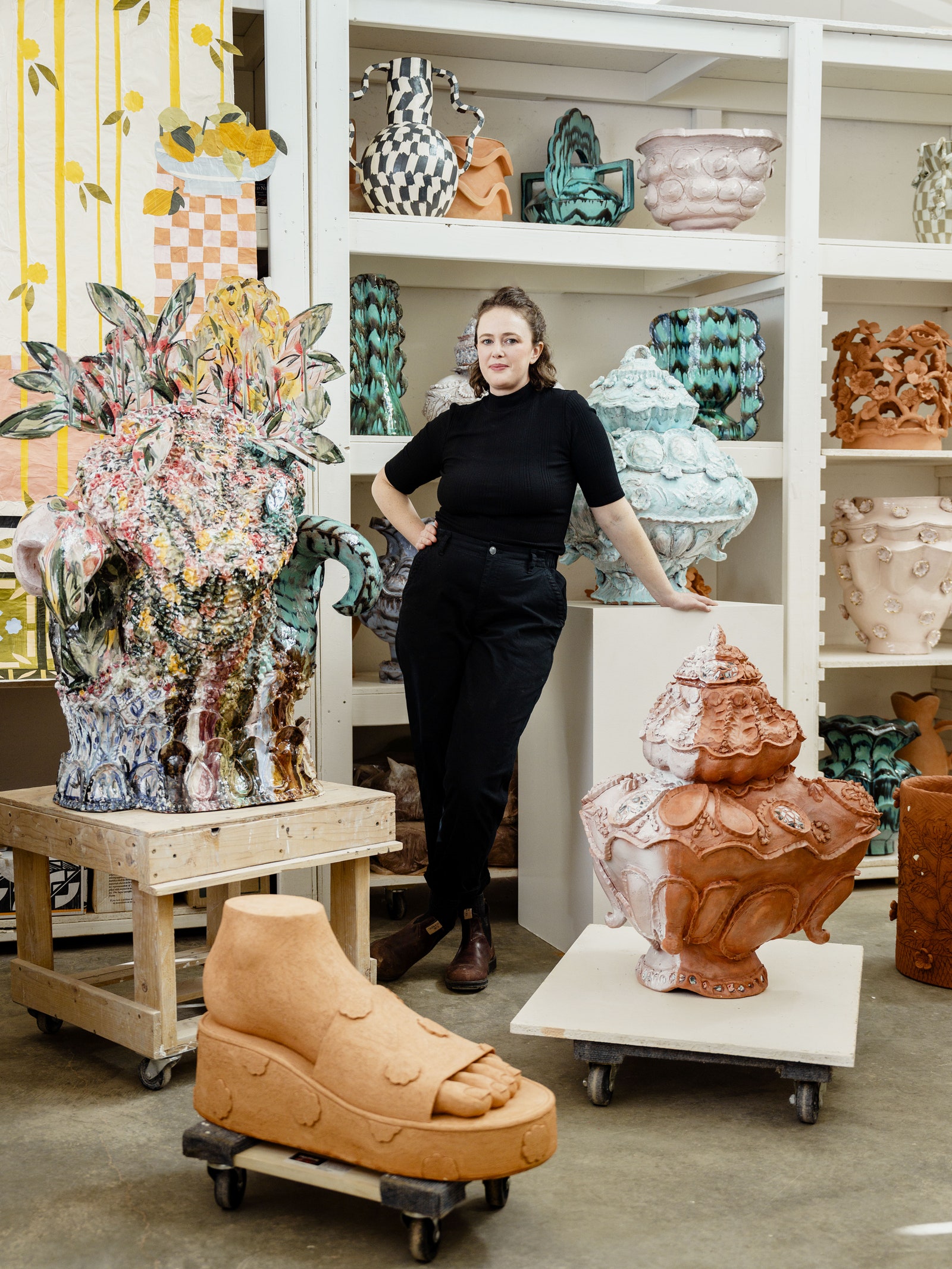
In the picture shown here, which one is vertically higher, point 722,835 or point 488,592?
point 488,592

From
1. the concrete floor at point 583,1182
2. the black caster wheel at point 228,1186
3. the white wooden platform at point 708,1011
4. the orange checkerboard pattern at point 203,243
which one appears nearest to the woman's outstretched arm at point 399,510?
the orange checkerboard pattern at point 203,243

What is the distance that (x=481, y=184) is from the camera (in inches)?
137

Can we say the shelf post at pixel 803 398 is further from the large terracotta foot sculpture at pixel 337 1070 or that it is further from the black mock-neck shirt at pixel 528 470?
the large terracotta foot sculpture at pixel 337 1070

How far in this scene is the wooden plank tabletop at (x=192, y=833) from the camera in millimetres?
2262

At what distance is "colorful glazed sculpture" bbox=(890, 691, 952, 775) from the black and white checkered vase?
206 centimetres

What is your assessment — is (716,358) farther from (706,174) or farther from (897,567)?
(897,567)

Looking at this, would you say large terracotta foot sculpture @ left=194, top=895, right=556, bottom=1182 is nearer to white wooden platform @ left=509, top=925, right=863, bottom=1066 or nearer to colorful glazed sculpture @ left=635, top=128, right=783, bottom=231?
white wooden platform @ left=509, top=925, right=863, bottom=1066

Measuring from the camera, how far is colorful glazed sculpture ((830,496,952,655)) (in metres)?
3.72

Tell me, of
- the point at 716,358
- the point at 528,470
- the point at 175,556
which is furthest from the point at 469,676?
the point at 716,358

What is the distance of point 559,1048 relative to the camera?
248 cm

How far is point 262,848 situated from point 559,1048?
2.29 ft

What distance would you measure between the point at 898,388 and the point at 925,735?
107 cm

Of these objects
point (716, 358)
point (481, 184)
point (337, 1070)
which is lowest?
point (337, 1070)

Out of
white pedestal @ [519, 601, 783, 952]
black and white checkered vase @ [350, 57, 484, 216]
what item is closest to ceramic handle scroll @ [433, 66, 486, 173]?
black and white checkered vase @ [350, 57, 484, 216]
